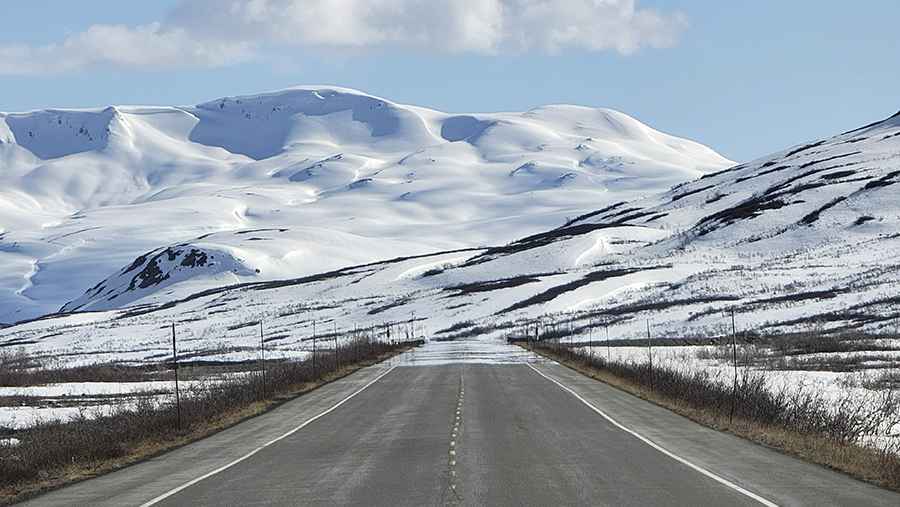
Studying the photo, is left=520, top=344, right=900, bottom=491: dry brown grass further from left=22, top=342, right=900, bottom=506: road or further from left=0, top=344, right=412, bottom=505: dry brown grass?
left=0, top=344, right=412, bottom=505: dry brown grass

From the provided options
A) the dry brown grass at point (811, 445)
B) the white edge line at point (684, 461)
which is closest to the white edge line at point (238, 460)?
the white edge line at point (684, 461)

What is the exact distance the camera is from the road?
54.0ft

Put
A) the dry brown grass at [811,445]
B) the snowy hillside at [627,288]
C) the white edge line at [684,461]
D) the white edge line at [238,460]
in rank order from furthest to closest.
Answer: the snowy hillside at [627,288] → the dry brown grass at [811,445] → the white edge line at [238,460] → the white edge line at [684,461]

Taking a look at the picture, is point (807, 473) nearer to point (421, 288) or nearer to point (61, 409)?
point (61, 409)

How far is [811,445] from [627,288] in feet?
342

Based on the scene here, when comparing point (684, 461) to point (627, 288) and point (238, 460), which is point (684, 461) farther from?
point (627, 288)

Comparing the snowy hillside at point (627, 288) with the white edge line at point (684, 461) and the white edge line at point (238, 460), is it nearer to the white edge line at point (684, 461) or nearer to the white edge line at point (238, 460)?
the white edge line at point (684, 461)

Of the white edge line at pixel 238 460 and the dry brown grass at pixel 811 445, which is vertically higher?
the white edge line at pixel 238 460

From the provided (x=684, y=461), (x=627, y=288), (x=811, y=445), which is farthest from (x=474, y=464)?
(x=627, y=288)

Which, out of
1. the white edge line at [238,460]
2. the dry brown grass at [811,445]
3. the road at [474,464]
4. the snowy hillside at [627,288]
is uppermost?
the snowy hillside at [627,288]

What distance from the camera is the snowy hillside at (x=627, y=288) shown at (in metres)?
96.8

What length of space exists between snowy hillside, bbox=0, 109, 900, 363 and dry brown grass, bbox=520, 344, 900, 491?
45414 mm

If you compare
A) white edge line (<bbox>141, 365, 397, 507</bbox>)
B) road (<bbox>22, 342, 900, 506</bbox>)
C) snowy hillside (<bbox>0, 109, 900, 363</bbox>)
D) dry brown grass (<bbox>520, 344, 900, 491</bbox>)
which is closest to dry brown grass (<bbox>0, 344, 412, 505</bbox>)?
road (<bbox>22, 342, 900, 506</bbox>)

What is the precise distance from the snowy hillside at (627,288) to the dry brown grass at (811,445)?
45.4 metres
